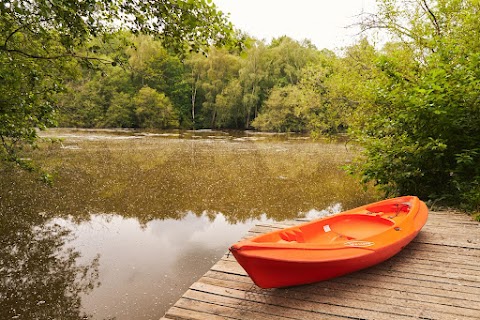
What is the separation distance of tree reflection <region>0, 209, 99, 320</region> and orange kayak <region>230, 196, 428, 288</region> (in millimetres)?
2505

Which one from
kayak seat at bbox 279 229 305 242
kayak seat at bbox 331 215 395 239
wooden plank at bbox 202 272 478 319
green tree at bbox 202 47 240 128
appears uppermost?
green tree at bbox 202 47 240 128

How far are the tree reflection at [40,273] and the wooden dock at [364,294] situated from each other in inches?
77.7

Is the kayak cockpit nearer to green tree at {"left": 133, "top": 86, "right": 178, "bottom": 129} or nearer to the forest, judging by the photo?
the forest

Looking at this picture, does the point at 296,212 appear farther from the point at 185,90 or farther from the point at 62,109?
the point at 185,90

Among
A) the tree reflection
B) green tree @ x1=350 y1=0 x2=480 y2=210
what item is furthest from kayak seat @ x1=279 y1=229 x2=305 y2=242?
green tree @ x1=350 y1=0 x2=480 y2=210

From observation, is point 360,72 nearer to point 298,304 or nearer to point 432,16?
point 432,16

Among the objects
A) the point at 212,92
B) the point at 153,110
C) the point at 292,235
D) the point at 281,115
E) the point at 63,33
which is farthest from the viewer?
the point at 212,92

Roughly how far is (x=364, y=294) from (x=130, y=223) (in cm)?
565

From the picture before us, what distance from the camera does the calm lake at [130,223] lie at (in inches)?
175

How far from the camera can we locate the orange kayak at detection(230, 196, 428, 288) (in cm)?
284

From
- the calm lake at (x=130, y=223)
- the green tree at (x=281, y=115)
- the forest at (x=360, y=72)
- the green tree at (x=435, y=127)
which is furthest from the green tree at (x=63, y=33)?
the green tree at (x=281, y=115)

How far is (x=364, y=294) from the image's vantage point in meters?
3.00

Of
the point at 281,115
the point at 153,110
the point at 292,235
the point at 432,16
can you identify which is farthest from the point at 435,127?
the point at 153,110

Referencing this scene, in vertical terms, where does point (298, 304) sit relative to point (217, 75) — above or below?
below
